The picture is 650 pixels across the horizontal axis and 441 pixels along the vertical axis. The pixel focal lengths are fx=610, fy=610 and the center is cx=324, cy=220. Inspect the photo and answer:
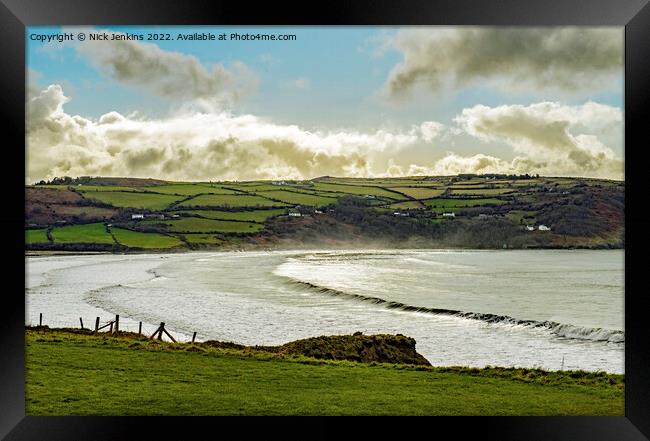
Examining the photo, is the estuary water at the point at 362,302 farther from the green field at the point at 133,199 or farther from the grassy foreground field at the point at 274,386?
the grassy foreground field at the point at 274,386

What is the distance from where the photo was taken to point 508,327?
17.8m

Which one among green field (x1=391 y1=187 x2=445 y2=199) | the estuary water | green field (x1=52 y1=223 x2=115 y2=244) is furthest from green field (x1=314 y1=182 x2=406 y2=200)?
green field (x1=52 y1=223 x2=115 y2=244)

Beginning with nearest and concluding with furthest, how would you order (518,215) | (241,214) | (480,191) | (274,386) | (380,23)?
(380,23), (274,386), (480,191), (241,214), (518,215)

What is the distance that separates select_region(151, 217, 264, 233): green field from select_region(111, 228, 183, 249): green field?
0.85 meters

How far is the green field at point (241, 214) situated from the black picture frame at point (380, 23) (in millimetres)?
22120

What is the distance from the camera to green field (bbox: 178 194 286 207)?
2811cm

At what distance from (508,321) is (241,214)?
15.3 meters

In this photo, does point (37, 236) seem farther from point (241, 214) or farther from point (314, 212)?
point (314, 212)

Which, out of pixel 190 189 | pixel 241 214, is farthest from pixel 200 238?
pixel 190 189

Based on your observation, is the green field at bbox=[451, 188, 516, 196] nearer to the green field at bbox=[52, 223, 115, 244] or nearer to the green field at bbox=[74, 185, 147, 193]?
the green field at bbox=[74, 185, 147, 193]

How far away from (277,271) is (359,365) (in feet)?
71.6

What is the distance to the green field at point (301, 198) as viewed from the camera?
27.2 meters

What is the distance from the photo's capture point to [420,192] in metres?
27.6

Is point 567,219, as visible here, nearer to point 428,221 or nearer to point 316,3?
point 428,221
